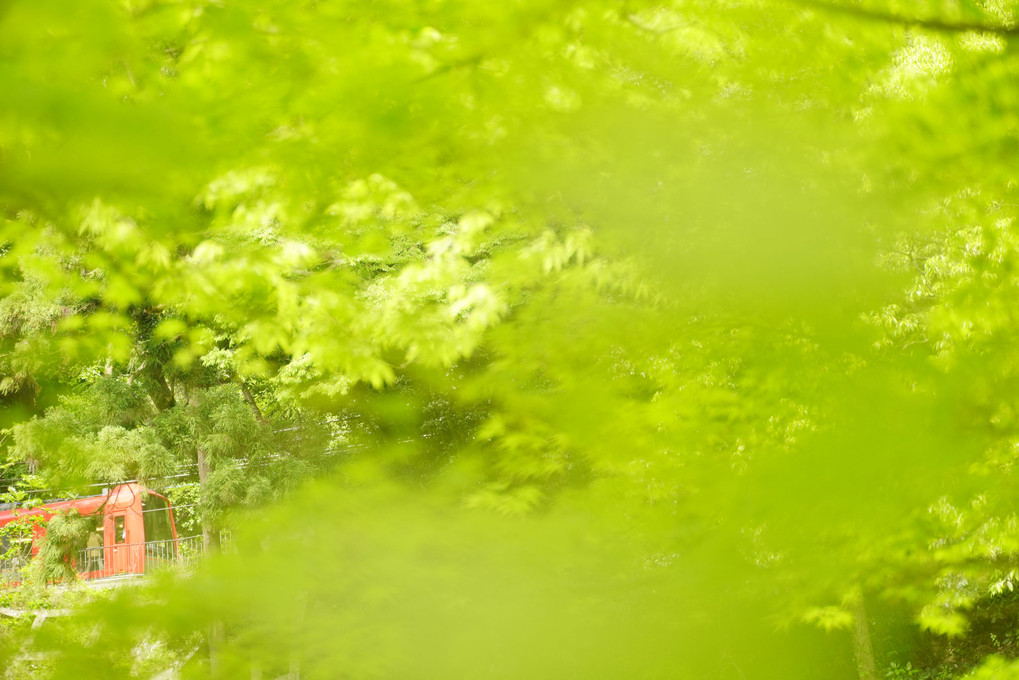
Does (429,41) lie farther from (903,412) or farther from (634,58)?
(903,412)

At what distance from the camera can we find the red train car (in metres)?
3.34

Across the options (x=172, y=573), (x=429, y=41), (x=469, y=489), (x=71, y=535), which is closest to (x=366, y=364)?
(x=469, y=489)

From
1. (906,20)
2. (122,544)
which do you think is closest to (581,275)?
(906,20)

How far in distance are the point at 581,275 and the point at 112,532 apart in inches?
133

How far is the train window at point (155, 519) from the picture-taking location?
3514 mm

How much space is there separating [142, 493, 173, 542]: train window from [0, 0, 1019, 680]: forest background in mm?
2510

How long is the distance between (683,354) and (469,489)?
0.49 meters

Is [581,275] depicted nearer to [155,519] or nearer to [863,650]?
[155,519]

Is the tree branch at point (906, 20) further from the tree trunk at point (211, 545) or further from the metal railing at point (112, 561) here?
the metal railing at point (112, 561)

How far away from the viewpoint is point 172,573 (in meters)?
0.88

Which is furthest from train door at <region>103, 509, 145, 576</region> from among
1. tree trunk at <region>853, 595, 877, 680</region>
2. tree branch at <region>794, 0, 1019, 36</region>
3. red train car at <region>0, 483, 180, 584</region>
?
tree trunk at <region>853, 595, 877, 680</region>

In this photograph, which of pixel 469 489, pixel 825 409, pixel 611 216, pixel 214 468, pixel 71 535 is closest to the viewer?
pixel 825 409

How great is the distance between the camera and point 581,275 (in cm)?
134

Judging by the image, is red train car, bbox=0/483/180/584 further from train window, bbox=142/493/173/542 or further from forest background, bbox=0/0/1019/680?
forest background, bbox=0/0/1019/680
